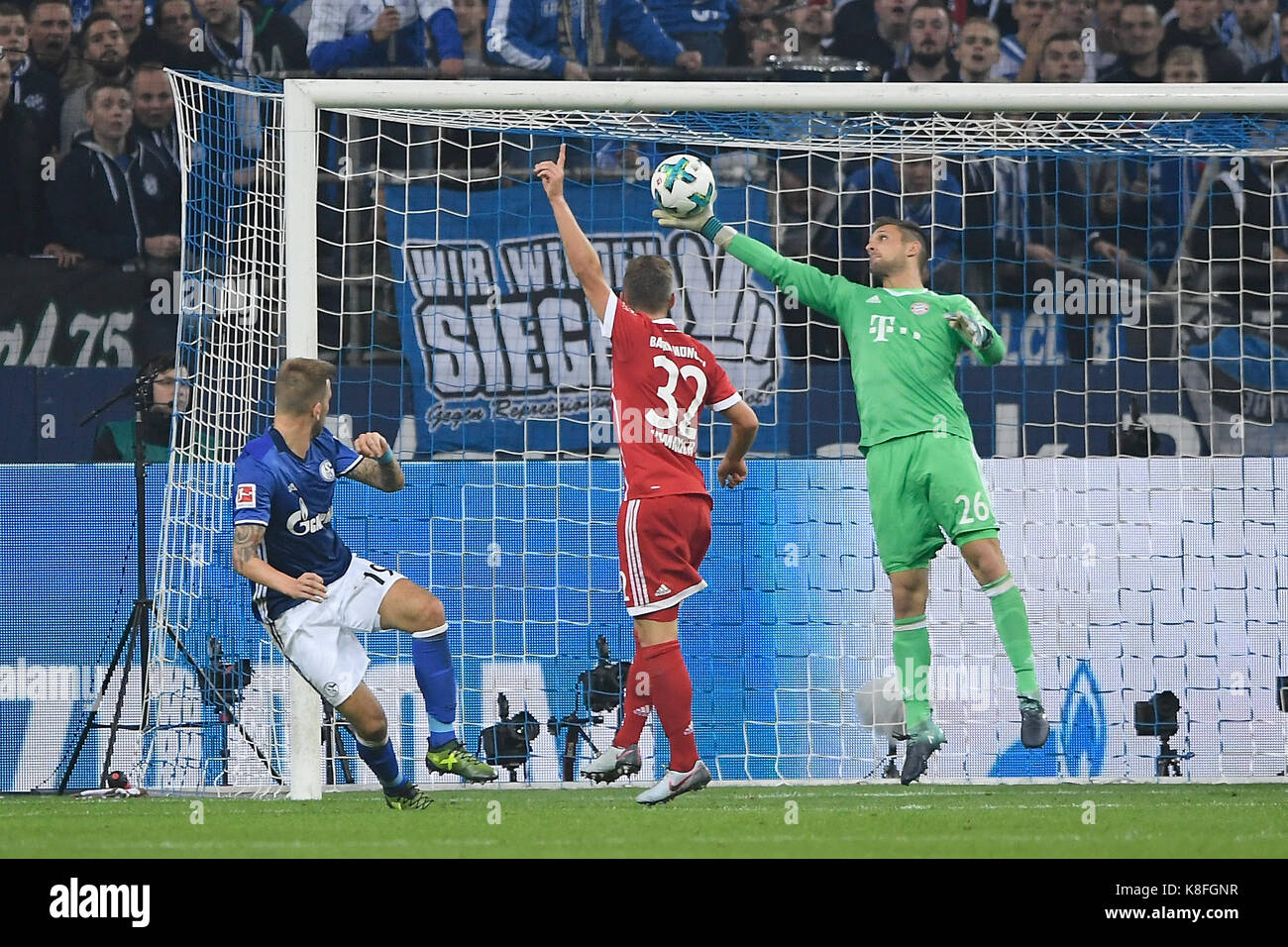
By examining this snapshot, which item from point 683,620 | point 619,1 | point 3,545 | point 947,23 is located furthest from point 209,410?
point 947,23

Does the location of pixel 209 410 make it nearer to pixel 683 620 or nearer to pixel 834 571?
pixel 683 620

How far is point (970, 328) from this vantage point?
6.46 m

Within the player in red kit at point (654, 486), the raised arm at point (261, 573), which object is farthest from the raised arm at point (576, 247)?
the raised arm at point (261, 573)

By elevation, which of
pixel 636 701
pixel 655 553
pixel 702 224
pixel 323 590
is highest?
pixel 702 224

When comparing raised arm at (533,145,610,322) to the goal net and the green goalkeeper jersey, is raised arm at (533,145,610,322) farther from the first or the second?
the goal net

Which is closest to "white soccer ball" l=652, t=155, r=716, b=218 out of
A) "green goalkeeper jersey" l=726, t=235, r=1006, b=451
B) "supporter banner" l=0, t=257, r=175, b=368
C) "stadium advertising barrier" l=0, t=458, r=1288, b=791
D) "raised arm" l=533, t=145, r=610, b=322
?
"green goalkeeper jersey" l=726, t=235, r=1006, b=451

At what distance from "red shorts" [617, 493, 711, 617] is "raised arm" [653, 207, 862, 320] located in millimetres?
1012

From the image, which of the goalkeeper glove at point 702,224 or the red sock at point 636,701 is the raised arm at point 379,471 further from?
the goalkeeper glove at point 702,224

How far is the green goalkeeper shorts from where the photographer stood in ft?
21.5

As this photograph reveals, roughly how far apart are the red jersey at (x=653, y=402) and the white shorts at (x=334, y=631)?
1051 mm

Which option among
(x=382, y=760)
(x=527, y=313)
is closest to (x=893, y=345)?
(x=382, y=760)

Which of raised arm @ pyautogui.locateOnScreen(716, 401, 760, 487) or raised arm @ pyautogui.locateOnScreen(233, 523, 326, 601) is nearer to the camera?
raised arm @ pyautogui.locateOnScreen(233, 523, 326, 601)

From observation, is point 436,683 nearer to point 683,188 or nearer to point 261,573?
point 261,573

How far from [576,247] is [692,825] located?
6.93ft
